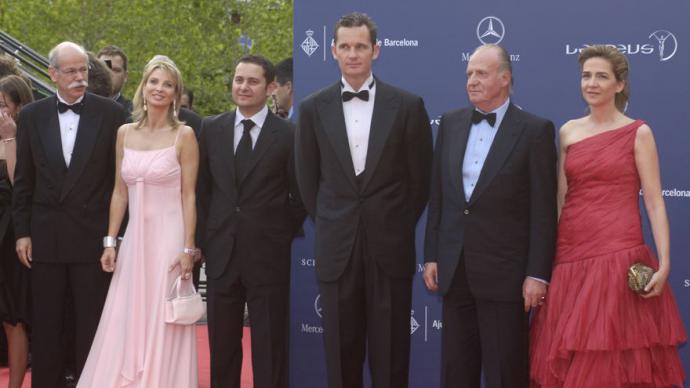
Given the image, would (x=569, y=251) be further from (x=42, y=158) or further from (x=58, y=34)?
(x=58, y=34)

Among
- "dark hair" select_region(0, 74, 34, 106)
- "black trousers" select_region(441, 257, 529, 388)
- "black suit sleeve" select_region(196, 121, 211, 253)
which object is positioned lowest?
"black trousers" select_region(441, 257, 529, 388)

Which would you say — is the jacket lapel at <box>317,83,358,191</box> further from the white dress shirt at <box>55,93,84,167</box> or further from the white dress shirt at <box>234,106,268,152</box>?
the white dress shirt at <box>55,93,84,167</box>

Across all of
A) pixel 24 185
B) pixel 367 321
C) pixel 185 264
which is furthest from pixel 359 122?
pixel 24 185

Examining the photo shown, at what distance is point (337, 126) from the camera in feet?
17.4

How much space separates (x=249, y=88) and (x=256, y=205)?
651 millimetres

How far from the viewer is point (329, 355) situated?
5.34 metres

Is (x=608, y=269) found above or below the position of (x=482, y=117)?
below

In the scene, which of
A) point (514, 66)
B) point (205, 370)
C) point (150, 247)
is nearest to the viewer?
point (150, 247)

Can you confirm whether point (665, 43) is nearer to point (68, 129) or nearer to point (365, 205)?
point (365, 205)

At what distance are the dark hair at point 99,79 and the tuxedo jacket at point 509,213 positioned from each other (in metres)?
2.86

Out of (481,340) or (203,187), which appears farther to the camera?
(203,187)

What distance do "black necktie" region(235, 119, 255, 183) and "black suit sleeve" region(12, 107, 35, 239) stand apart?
123 centimetres

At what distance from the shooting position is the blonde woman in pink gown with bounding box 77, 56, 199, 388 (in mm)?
5820

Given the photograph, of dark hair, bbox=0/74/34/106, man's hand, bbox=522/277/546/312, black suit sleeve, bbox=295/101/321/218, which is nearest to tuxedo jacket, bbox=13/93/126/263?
dark hair, bbox=0/74/34/106
